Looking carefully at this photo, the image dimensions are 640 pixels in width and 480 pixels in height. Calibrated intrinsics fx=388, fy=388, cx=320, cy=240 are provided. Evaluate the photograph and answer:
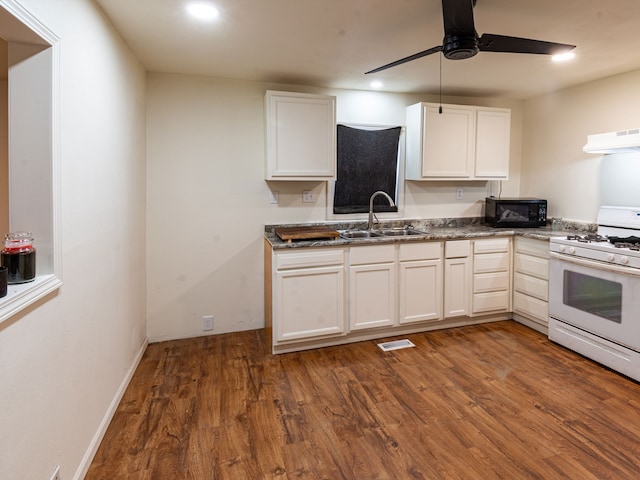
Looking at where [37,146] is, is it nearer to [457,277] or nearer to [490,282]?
[457,277]

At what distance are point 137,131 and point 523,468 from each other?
10.5 ft

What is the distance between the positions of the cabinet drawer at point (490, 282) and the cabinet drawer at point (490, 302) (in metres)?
0.05

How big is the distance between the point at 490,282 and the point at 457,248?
514mm

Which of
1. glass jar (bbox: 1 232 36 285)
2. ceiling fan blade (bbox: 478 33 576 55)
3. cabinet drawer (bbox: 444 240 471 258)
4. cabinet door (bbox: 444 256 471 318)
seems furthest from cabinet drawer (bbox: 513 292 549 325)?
glass jar (bbox: 1 232 36 285)

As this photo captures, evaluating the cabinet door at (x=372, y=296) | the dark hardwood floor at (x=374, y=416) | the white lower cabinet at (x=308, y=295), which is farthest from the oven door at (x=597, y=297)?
the white lower cabinet at (x=308, y=295)

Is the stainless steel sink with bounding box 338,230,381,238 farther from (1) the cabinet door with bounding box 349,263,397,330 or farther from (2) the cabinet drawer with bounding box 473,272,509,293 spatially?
(2) the cabinet drawer with bounding box 473,272,509,293

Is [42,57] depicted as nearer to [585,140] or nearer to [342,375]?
[342,375]

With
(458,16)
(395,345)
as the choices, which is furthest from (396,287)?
(458,16)

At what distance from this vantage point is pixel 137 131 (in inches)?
116

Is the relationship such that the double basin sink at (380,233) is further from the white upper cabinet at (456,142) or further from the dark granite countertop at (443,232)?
the white upper cabinet at (456,142)

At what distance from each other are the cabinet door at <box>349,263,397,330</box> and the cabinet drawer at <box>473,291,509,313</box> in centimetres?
88

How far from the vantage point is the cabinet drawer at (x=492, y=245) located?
362cm

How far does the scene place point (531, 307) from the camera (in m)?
3.56

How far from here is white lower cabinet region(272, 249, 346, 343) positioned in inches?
119
